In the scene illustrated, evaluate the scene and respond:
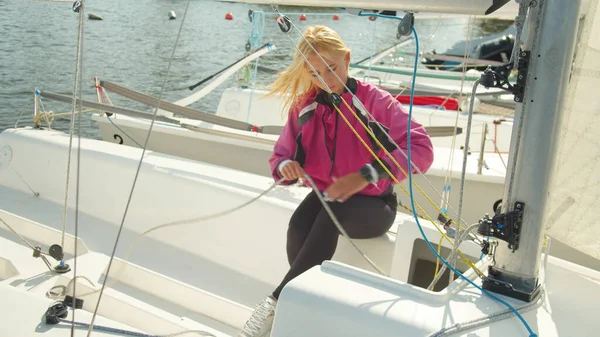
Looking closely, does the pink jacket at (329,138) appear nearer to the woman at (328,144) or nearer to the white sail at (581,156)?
the woman at (328,144)

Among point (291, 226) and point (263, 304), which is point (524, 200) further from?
point (291, 226)

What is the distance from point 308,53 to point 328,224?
0.48 m

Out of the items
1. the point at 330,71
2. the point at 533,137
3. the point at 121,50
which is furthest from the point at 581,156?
the point at 121,50

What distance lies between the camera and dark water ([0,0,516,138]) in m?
6.82

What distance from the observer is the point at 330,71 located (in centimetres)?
158

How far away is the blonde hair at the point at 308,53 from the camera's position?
1.53 m

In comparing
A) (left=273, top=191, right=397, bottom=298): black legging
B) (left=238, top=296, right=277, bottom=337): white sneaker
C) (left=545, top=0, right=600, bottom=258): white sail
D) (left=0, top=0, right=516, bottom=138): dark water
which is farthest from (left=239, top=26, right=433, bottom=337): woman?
(left=0, top=0, right=516, bottom=138): dark water

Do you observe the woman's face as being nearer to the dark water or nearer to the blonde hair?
the blonde hair

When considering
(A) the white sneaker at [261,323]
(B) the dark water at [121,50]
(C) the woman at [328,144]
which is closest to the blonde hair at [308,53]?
(C) the woman at [328,144]

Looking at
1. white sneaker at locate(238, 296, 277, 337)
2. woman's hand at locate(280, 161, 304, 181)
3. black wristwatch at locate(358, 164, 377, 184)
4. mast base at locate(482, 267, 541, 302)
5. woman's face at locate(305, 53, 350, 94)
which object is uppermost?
woman's face at locate(305, 53, 350, 94)

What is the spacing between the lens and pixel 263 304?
4.78 ft

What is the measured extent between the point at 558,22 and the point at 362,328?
0.62 meters

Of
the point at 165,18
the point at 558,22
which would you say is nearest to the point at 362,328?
the point at 558,22

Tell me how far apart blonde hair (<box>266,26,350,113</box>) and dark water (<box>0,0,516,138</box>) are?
303cm
